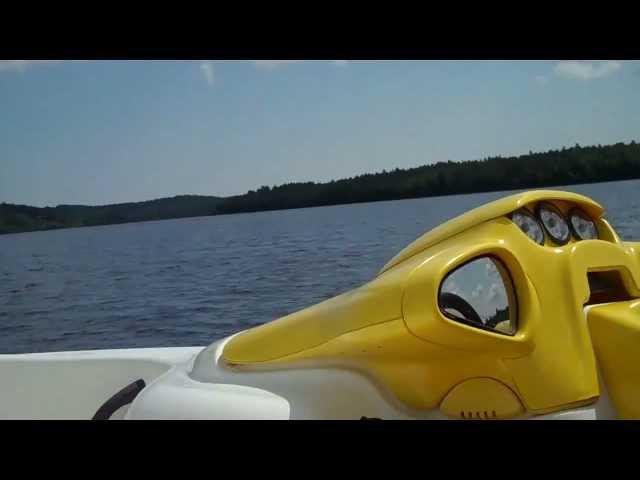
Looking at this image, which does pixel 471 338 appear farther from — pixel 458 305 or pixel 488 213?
pixel 488 213

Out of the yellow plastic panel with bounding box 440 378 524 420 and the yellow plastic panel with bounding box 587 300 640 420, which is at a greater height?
the yellow plastic panel with bounding box 587 300 640 420

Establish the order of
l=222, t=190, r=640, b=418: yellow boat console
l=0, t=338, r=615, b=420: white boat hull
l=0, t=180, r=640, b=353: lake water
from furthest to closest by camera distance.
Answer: l=0, t=180, r=640, b=353: lake water, l=0, t=338, r=615, b=420: white boat hull, l=222, t=190, r=640, b=418: yellow boat console

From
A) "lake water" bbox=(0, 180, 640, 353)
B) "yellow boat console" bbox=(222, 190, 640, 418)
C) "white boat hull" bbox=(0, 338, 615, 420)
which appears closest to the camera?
"yellow boat console" bbox=(222, 190, 640, 418)

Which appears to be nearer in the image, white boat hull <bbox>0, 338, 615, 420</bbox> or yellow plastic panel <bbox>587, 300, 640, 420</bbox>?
yellow plastic panel <bbox>587, 300, 640, 420</bbox>

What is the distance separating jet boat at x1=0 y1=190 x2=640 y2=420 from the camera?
4.41 feet

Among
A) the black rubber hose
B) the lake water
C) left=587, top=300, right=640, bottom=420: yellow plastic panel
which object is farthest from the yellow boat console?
the lake water

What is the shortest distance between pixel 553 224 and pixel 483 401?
0.40 m

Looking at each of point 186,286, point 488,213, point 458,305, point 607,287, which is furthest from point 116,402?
point 186,286

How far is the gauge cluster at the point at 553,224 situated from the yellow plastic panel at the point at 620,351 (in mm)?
168

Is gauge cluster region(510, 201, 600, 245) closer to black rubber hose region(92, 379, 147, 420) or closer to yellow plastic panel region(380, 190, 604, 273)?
yellow plastic panel region(380, 190, 604, 273)

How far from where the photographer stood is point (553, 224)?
1470 mm

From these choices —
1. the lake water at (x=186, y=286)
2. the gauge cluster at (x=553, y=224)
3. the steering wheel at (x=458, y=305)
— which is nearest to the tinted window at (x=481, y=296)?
the steering wheel at (x=458, y=305)

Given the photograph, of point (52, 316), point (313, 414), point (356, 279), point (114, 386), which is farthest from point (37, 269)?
point (313, 414)
